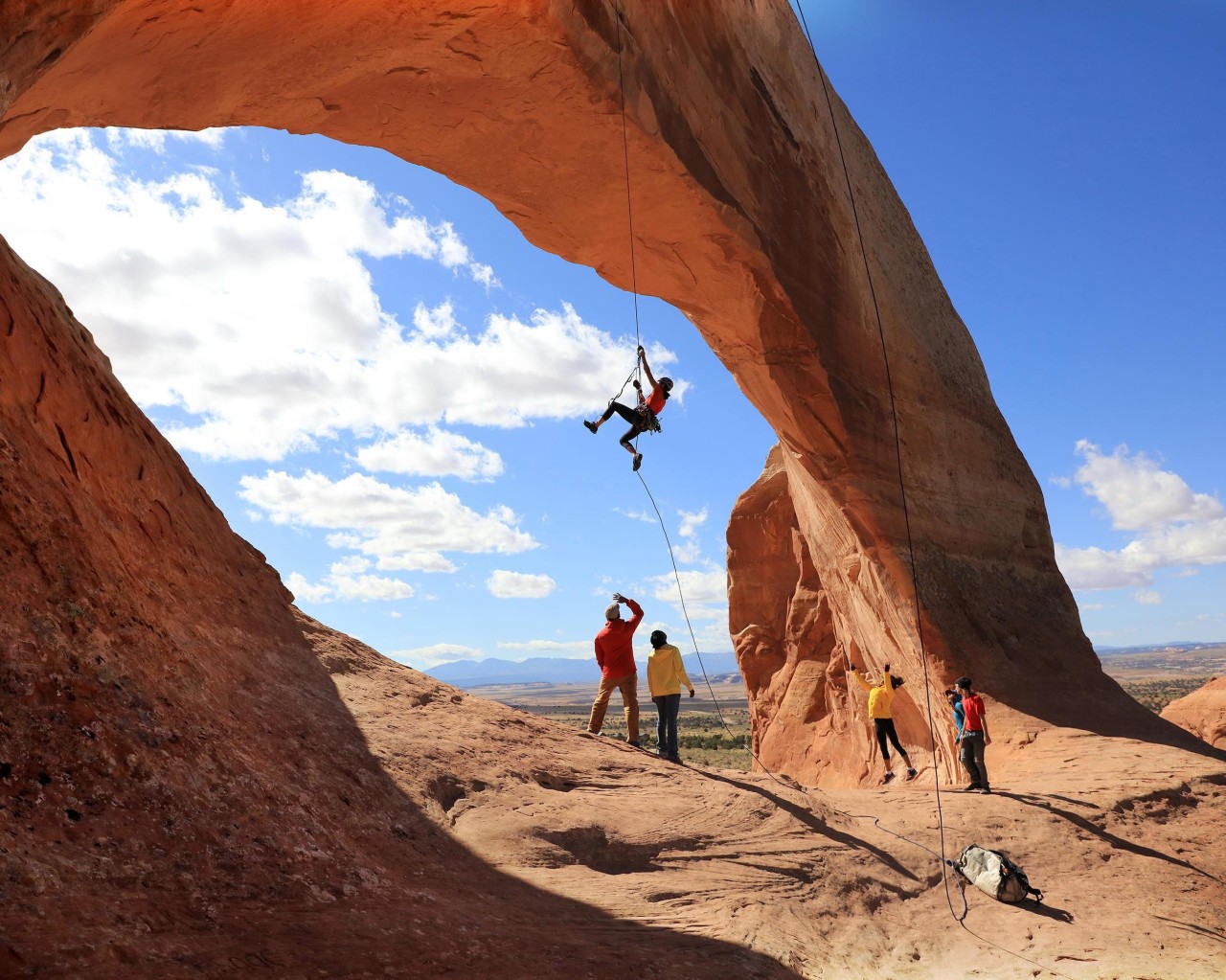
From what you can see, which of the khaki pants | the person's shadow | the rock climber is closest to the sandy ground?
the person's shadow

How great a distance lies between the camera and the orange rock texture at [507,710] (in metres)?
5.19

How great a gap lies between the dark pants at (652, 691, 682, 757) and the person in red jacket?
297 millimetres

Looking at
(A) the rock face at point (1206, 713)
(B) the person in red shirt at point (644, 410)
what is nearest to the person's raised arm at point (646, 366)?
(B) the person in red shirt at point (644, 410)

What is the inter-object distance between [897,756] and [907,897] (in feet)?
29.7

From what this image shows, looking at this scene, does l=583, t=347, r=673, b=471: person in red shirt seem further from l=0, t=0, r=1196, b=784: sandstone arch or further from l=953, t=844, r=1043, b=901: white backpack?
l=953, t=844, r=1043, b=901: white backpack

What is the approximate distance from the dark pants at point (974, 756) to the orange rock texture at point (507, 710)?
778 mm

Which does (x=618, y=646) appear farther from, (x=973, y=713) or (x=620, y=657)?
(x=973, y=713)

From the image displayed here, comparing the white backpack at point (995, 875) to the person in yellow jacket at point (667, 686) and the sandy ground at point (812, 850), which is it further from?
the person in yellow jacket at point (667, 686)

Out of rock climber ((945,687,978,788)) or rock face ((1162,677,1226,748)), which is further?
rock face ((1162,677,1226,748))

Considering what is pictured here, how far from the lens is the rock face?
19562mm

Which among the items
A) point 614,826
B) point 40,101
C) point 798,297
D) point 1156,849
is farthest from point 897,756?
point 40,101

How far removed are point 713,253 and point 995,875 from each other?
9188 millimetres

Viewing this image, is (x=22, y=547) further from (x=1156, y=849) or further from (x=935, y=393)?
(x=935, y=393)

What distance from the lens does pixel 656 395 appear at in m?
11.9
